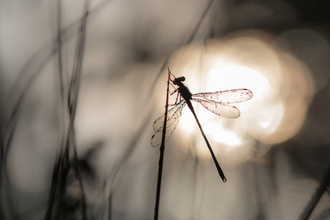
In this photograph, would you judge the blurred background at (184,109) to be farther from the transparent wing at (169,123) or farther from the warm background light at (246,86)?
the transparent wing at (169,123)

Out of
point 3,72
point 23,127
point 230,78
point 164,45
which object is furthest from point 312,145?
point 3,72

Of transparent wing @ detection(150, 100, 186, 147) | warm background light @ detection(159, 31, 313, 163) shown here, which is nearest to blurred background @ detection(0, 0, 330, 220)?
warm background light @ detection(159, 31, 313, 163)

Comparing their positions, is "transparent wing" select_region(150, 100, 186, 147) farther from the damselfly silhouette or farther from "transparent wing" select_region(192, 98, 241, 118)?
"transparent wing" select_region(192, 98, 241, 118)

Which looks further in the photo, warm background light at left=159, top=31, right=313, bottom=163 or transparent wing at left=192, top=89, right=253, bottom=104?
warm background light at left=159, top=31, right=313, bottom=163

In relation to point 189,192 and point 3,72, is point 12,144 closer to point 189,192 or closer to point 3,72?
point 3,72

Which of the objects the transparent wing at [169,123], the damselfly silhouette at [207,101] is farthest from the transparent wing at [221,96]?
the transparent wing at [169,123]

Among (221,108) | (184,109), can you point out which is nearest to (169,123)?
(184,109)

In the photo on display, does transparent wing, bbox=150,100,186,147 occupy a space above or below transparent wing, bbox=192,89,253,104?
below
